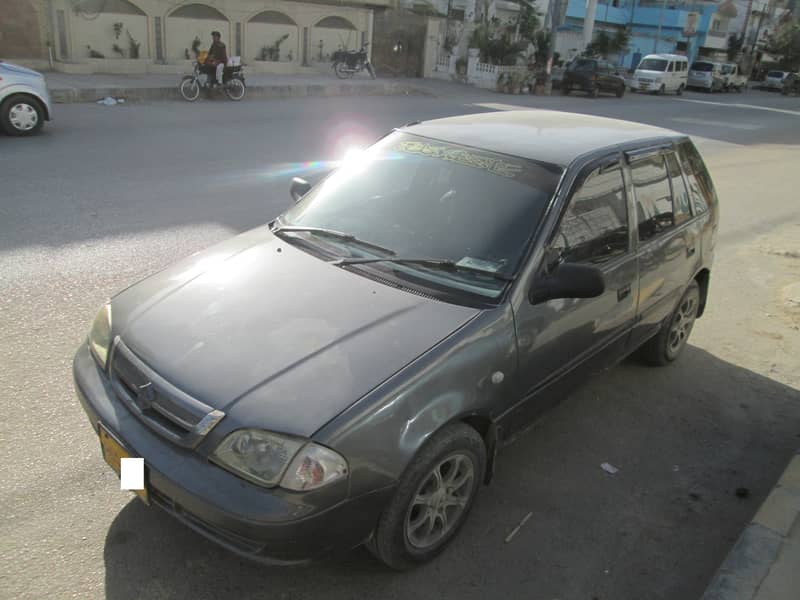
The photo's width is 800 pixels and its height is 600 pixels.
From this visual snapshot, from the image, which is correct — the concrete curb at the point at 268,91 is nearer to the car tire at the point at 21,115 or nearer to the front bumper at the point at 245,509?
the car tire at the point at 21,115

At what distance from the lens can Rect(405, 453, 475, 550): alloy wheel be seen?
2740mm

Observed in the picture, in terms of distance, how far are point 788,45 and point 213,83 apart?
181 ft

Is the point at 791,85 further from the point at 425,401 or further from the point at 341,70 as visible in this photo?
the point at 425,401

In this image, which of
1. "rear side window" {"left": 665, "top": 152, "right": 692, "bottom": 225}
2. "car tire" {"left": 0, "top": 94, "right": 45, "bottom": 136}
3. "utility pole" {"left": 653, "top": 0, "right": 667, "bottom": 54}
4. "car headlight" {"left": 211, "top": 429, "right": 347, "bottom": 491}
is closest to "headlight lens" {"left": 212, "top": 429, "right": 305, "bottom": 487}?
"car headlight" {"left": 211, "top": 429, "right": 347, "bottom": 491}

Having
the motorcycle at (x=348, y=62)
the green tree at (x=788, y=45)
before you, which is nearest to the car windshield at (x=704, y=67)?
the green tree at (x=788, y=45)

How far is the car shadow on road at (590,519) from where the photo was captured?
2.75 m

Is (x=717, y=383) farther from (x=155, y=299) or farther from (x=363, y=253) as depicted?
(x=155, y=299)

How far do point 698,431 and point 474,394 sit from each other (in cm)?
216

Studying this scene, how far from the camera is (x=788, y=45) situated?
55688 millimetres

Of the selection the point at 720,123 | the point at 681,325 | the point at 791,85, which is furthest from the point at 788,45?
the point at 681,325

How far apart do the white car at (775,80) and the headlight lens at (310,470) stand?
5919 centimetres

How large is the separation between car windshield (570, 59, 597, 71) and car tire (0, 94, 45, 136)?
996 inches

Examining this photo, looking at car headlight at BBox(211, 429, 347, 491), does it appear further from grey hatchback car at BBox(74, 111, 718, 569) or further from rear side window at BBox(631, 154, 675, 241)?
rear side window at BBox(631, 154, 675, 241)

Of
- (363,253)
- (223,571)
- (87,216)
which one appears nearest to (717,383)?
(363,253)
